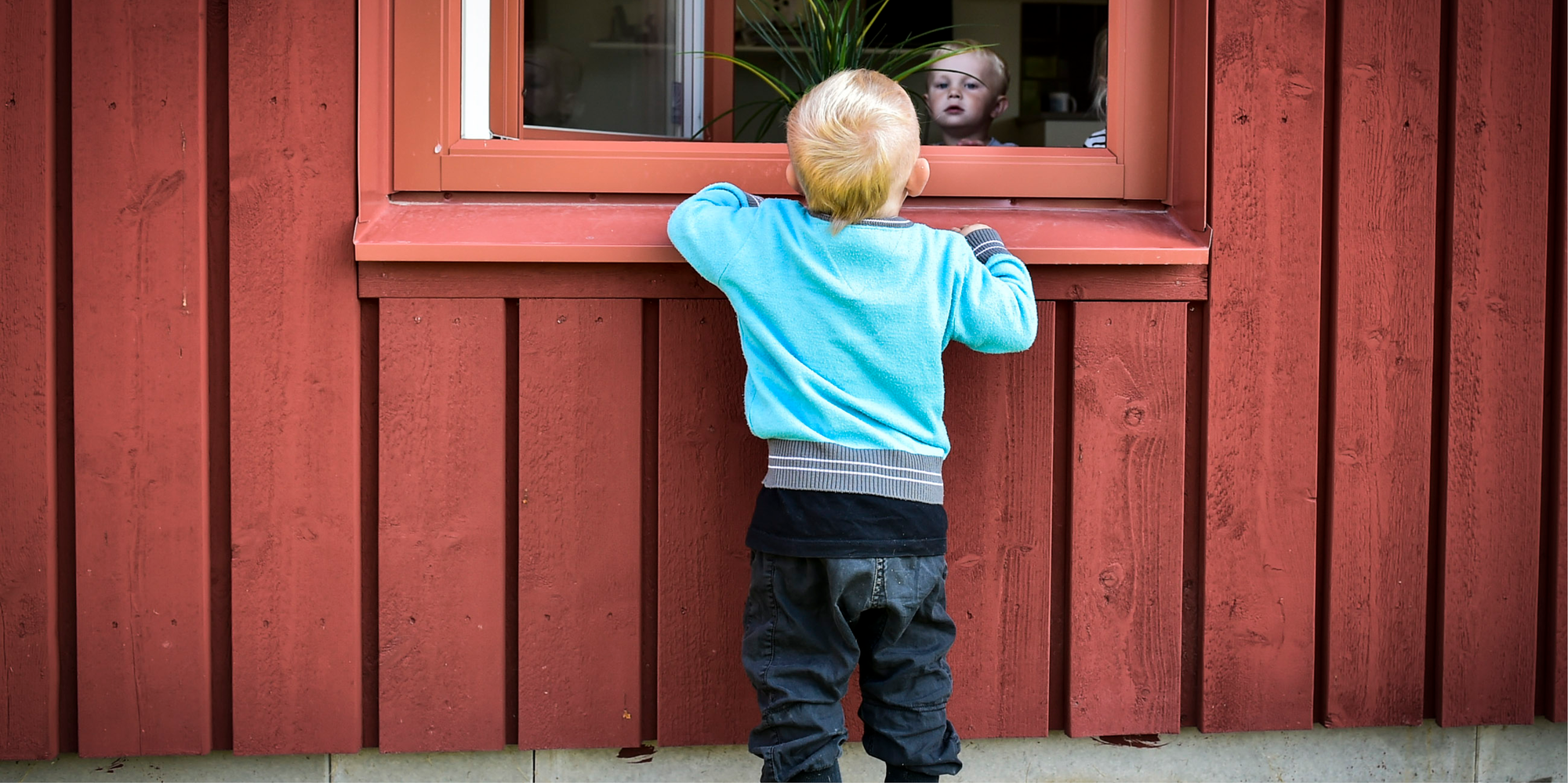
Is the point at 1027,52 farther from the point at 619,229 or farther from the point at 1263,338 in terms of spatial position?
the point at 619,229

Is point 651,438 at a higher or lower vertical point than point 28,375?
lower

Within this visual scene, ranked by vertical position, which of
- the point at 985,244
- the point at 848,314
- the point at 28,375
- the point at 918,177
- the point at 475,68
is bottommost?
the point at 28,375

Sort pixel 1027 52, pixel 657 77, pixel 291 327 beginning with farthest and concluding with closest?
pixel 1027 52
pixel 657 77
pixel 291 327

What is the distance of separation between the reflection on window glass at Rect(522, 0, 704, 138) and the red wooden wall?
60 cm

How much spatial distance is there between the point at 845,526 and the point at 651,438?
1.67ft

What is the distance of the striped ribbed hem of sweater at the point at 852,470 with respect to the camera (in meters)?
1.52

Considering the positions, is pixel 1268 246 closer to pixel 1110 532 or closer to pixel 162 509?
pixel 1110 532

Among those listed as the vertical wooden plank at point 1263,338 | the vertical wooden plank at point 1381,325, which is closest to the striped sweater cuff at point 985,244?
the vertical wooden plank at point 1263,338

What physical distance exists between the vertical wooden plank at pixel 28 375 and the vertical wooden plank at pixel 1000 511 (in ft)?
5.28

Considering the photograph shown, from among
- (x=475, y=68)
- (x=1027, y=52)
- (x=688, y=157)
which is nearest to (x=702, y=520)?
(x=688, y=157)

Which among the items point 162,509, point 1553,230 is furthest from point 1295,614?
point 162,509

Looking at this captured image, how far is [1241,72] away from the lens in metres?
1.88

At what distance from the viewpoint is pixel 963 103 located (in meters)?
2.71

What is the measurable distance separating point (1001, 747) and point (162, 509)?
162cm
